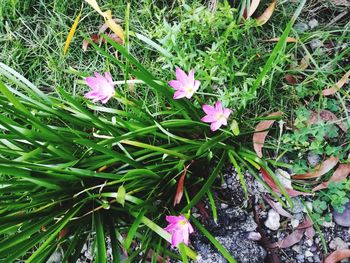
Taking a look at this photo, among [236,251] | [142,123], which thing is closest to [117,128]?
[142,123]

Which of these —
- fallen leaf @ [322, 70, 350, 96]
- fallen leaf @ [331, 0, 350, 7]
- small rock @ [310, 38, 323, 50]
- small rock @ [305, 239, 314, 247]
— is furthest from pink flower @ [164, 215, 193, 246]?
fallen leaf @ [331, 0, 350, 7]

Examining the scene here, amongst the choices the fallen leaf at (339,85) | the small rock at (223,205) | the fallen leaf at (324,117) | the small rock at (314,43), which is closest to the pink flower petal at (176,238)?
the small rock at (223,205)

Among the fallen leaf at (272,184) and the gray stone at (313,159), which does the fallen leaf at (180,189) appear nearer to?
the fallen leaf at (272,184)

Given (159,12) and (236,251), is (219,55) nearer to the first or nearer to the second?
(159,12)

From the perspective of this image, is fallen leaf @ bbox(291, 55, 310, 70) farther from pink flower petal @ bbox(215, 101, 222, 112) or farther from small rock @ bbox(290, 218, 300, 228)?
small rock @ bbox(290, 218, 300, 228)

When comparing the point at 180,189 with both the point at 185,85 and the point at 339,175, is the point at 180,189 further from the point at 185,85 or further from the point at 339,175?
the point at 339,175

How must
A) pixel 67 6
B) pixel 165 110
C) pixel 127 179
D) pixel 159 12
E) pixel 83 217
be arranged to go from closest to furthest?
pixel 127 179 → pixel 83 217 → pixel 165 110 → pixel 159 12 → pixel 67 6
